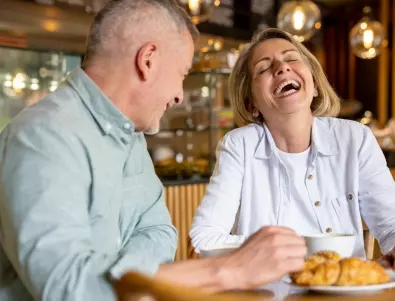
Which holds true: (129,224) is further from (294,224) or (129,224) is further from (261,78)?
(261,78)

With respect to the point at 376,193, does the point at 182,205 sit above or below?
below

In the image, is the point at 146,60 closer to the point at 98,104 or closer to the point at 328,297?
the point at 98,104

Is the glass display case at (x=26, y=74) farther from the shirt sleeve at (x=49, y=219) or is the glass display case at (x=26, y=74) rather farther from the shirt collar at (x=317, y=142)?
the shirt sleeve at (x=49, y=219)

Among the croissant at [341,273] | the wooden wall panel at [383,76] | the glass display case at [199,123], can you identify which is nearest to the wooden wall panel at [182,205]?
the glass display case at [199,123]

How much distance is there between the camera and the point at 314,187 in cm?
197

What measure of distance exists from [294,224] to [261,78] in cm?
50

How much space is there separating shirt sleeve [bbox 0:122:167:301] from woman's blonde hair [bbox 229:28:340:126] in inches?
47.9

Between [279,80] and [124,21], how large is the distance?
2.88 ft

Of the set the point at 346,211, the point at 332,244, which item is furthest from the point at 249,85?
the point at 332,244

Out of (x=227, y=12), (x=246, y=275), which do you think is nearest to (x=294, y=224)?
(x=246, y=275)

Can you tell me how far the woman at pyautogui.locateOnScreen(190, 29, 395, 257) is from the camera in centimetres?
193

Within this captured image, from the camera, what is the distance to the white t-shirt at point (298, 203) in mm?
1932

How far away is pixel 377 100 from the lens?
9.77 m

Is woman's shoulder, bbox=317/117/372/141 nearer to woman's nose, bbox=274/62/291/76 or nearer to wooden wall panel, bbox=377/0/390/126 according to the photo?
woman's nose, bbox=274/62/291/76
